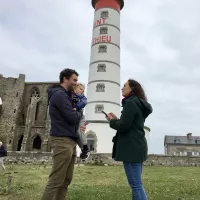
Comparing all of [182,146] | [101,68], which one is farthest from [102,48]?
[182,146]

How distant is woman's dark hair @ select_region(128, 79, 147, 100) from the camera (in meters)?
4.37

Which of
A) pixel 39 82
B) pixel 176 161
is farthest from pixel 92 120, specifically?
pixel 39 82

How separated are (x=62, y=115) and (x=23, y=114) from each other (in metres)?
37.5

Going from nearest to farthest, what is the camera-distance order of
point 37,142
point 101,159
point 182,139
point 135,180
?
point 135,180 < point 101,159 < point 37,142 < point 182,139

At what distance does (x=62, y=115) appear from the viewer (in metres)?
4.00

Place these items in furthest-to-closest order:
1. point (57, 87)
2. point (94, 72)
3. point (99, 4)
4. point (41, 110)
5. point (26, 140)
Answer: point (41, 110) → point (26, 140) → point (99, 4) → point (94, 72) → point (57, 87)

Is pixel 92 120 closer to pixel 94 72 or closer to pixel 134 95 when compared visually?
pixel 94 72

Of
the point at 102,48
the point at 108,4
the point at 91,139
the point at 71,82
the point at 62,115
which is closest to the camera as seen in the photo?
the point at 62,115

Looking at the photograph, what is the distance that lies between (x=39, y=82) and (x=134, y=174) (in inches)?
1473

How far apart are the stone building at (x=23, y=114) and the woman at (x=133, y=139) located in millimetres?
30336

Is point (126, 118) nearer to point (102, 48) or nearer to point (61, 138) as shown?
point (61, 138)

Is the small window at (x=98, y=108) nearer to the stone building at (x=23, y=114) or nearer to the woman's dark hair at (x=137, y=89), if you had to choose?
the stone building at (x=23, y=114)

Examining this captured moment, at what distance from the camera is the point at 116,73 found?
27.9 metres

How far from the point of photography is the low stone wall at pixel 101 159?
2114 cm
